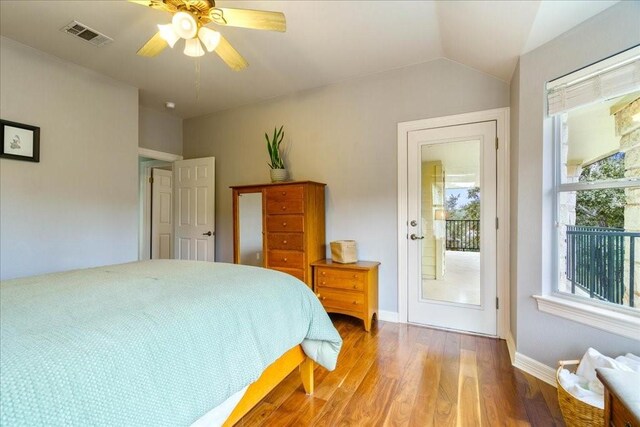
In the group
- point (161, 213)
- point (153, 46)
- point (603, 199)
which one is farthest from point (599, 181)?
point (161, 213)

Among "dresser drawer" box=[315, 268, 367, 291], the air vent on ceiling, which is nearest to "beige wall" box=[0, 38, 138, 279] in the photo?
the air vent on ceiling

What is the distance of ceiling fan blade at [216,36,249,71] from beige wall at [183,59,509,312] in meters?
1.40

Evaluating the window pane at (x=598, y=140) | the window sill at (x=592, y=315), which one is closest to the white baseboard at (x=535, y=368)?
the window sill at (x=592, y=315)

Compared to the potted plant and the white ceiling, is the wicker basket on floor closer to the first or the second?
the white ceiling

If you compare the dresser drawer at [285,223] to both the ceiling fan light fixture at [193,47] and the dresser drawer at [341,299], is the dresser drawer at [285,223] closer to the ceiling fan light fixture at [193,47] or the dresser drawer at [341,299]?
the dresser drawer at [341,299]

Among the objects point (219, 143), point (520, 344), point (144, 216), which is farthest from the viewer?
point (144, 216)

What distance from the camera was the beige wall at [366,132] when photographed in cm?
271

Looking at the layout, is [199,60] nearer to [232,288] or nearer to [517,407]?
[232,288]

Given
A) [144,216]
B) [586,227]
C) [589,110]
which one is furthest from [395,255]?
[144,216]

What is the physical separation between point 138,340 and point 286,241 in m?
2.18

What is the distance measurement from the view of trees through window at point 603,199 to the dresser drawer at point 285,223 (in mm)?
2115

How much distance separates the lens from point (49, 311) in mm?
998

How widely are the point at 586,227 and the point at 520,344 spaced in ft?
2.88

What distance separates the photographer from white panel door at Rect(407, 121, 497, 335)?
257cm
